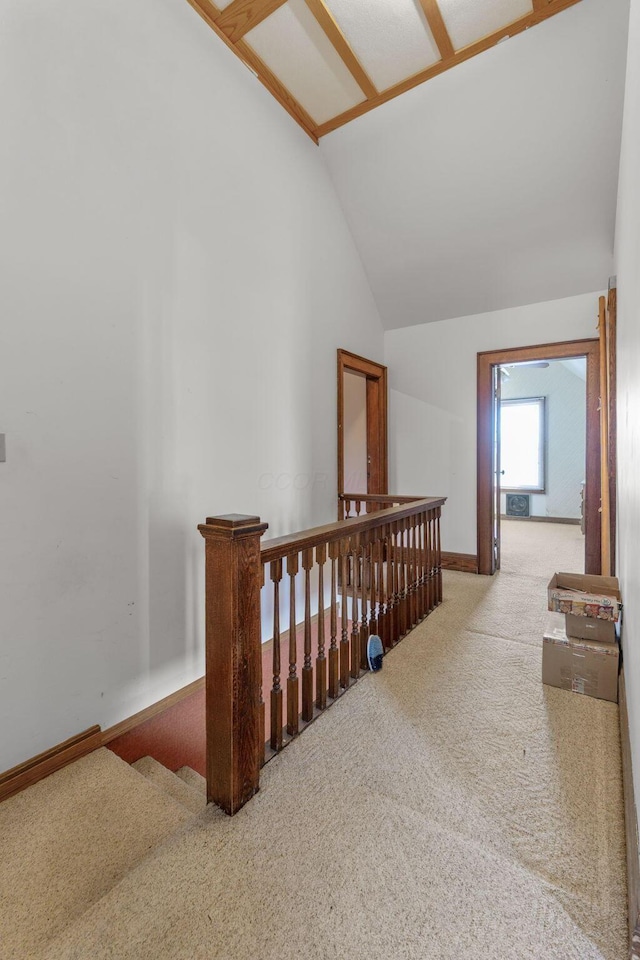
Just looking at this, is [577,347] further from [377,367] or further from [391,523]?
[391,523]

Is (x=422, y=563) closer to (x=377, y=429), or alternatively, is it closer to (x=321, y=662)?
(x=321, y=662)

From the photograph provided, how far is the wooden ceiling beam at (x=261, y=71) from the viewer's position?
2.33m

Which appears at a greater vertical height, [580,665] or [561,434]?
[561,434]

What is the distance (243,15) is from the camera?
2.35 m

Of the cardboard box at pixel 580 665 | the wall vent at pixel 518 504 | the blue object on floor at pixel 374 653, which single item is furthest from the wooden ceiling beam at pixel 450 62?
the wall vent at pixel 518 504

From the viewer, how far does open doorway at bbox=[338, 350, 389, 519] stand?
176 inches

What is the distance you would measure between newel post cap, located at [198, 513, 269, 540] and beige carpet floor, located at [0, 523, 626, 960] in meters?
0.87

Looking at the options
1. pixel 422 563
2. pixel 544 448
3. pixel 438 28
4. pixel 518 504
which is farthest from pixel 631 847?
pixel 544 448

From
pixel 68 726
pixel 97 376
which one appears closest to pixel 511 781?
pixel 68 726

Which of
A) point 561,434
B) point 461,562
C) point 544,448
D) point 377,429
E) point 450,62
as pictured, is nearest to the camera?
point 450,62

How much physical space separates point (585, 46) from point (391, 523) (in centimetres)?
287

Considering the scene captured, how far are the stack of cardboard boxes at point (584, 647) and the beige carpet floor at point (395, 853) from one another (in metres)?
0.09

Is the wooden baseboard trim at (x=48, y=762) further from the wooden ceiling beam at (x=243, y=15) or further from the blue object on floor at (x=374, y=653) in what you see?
the wooden ceiling beam at (x=243, y=15)

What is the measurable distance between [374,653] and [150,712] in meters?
1.15
